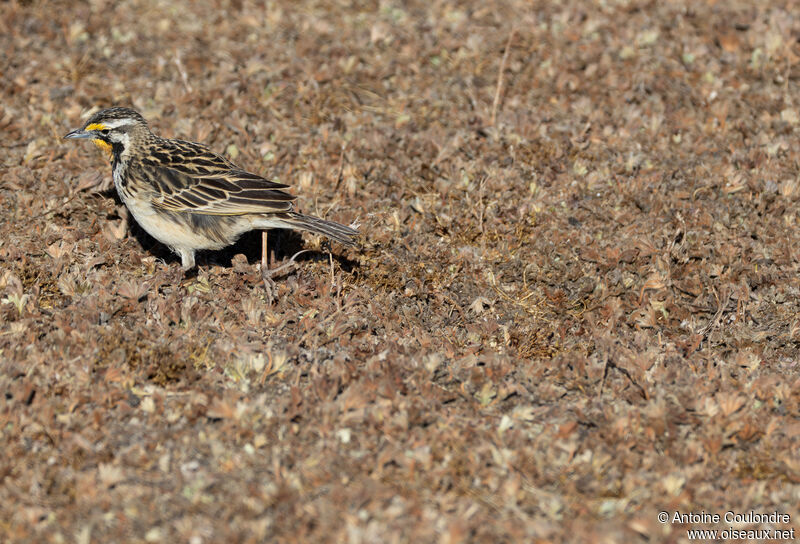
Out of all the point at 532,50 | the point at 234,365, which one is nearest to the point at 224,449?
the point at 234,365

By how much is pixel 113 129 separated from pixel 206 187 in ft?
4.99

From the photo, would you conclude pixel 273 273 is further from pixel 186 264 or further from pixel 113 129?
pixel 113 129

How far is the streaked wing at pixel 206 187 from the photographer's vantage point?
9.56 metres

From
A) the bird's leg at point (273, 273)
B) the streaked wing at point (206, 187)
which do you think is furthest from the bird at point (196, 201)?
the bird's leg at point (273, 273)

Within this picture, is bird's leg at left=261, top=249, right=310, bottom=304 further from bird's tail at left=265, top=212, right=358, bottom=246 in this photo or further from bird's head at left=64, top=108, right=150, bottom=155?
bird's head at left=64, top=108, right=150, bottom=155


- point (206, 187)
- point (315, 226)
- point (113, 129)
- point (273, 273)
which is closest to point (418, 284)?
point (315, 226)

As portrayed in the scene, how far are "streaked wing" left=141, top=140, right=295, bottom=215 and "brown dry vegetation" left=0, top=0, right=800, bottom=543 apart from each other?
2.63 feet

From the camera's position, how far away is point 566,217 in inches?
444

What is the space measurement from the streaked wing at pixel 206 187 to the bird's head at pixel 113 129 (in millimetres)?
424

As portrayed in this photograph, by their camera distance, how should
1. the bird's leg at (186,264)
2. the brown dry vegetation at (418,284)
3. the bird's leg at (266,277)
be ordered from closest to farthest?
the brown dry vegetation at (418,284) < the bird's leg at (266,277) < the bird's leg at (186,264)

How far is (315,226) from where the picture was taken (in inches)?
373

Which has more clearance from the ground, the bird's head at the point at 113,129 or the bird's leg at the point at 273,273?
the bird's head at the point at 113,129

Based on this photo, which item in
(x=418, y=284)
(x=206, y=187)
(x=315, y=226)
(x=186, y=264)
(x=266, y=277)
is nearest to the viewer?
(x=315, y=226)

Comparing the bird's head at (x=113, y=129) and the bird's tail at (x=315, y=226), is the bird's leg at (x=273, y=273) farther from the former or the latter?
the bird's head at (x=113, y=129)
